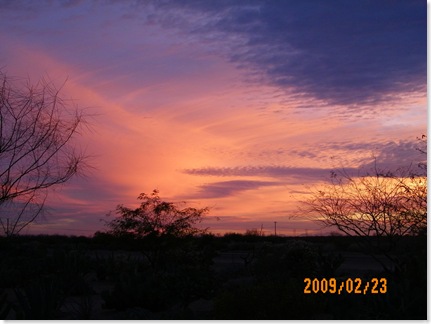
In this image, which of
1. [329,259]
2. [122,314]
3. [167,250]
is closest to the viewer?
[122,314]

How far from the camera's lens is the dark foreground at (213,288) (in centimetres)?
1227

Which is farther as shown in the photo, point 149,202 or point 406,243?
point 149,202

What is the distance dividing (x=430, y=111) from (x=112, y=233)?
19.1m

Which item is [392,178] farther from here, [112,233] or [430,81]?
[112,233]

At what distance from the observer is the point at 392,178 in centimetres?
1852

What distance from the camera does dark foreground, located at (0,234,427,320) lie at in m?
12.3

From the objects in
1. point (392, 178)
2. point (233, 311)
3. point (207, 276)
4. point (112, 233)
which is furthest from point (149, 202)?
point (233, 311)

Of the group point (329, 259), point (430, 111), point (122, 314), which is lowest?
point (122, 314)

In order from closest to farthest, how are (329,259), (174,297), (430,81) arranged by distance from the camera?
(430,81) < (174,297) < (329,259)

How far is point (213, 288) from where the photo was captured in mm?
17812
